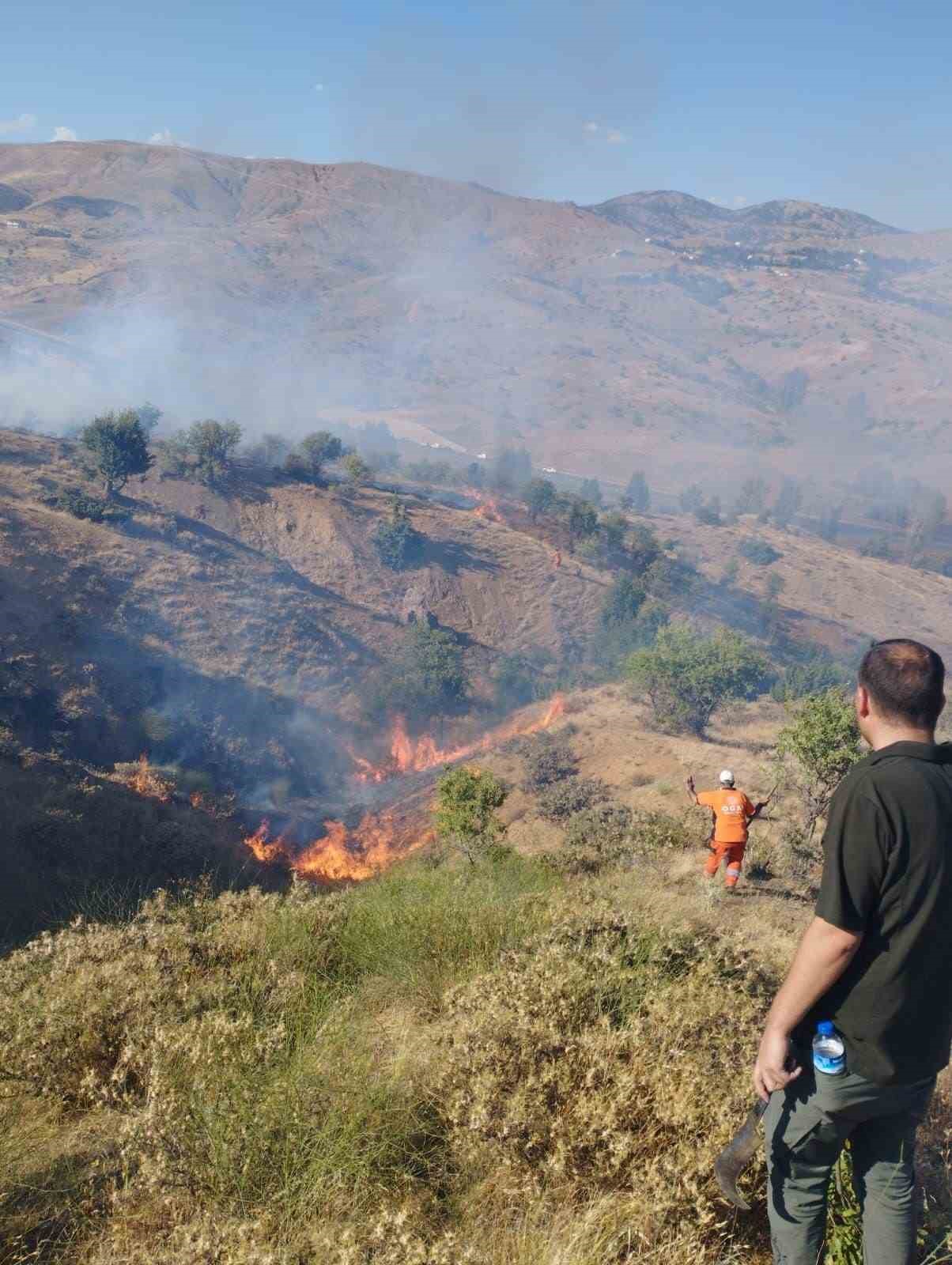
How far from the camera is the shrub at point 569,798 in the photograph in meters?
24.3

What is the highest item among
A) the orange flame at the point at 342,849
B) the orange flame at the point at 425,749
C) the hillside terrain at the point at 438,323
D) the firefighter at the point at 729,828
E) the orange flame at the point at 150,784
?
the hillside terrain at the point at 438,323

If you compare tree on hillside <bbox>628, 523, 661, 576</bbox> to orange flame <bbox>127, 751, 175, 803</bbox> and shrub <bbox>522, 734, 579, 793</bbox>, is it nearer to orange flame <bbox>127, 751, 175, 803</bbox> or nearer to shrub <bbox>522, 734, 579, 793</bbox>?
shrub <bbox>522, 734, 579, 793</bbox>

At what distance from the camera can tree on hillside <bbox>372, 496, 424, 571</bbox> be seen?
4709 cm

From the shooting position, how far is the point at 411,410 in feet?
354

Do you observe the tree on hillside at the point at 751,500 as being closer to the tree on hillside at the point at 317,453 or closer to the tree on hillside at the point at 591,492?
the tree on hillside at the point at 591,492

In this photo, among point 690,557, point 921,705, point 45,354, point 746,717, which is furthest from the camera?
point 45,354

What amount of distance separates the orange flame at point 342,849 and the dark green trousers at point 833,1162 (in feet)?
72.5

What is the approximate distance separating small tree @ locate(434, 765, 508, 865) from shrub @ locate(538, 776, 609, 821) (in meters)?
5.13

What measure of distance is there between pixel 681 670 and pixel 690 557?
1145 inches

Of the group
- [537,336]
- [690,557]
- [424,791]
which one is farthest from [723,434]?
[424,791]

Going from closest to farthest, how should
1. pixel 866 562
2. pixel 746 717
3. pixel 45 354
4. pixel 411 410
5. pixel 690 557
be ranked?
pixel 746 717 → pixel 690 557 → pixel 866 562 → pixel 45 354 → pixel 411 410

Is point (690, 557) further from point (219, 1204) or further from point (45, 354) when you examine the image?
point (45, 354)

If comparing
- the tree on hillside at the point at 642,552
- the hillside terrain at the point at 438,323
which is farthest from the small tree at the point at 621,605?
the hillside terrain at the point at 438,323

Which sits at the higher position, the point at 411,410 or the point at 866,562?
the point at 411,410
